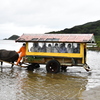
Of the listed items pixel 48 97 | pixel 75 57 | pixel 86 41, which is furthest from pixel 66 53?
pixel 48 97

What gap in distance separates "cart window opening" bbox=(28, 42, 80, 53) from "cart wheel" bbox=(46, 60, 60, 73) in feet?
2.68

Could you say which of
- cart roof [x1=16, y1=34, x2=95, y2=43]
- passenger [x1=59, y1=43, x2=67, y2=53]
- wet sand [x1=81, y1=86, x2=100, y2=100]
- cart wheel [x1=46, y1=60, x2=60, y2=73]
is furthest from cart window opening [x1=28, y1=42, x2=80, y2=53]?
wet sand [x1=81, y1=86, x2=100, y2=100]

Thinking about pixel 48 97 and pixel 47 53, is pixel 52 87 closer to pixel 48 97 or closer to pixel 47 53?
pixel 48 97

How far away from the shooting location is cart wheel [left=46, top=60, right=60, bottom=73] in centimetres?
1412

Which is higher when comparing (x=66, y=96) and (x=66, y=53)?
(x=66, y=53)

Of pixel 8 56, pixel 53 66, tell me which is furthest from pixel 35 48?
pixel 8 56

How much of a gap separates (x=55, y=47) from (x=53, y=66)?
1315 millimetres

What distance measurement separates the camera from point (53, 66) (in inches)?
563

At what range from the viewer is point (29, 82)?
446 inches

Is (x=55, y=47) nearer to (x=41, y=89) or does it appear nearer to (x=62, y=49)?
(x=62, y=49)

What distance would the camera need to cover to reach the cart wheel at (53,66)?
556 inches

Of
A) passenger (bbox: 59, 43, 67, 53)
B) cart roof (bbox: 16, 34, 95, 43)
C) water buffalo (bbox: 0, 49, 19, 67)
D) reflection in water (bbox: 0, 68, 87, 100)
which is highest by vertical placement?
cart roof (bbox: 16, 34, 95, 43)

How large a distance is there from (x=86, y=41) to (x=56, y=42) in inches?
82.9

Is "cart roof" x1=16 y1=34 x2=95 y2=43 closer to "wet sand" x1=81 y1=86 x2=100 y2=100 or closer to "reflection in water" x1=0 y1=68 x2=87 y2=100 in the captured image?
"reflection in water" x1=0 y1=68 x2=87 y2=100
